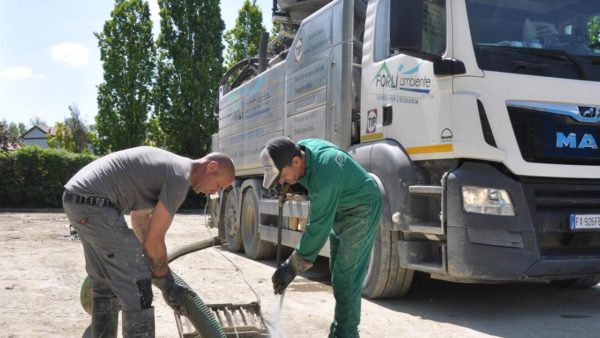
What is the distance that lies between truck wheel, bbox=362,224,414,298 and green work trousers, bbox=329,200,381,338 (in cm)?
156

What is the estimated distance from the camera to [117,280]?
132 inches

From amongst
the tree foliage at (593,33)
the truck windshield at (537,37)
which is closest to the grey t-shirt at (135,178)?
the truck windshield at (537,37)

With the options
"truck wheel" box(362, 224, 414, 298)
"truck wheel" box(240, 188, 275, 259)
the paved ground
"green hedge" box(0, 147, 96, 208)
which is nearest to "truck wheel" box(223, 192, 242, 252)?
"truck wheel" box(240, 188, 275, 259)

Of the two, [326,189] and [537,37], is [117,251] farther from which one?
[537,37]

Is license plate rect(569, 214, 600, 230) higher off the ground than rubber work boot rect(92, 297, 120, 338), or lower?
higher

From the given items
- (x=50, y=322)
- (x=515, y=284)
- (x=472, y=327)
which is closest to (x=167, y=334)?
(x=50, y=322)

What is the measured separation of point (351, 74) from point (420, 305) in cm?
236

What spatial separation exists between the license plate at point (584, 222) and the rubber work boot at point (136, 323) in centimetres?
334

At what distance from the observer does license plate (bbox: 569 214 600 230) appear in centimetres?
474

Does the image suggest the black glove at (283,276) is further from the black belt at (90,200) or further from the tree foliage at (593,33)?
the tree foliage at (593,33)

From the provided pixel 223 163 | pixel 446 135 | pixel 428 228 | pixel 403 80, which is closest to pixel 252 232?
pixel 403 80

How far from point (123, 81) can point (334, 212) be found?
77.8ft

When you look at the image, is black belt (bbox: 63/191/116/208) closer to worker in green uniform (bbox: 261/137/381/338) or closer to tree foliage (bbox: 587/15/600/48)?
worker in green uniform (bbox: 261/137/381/338)

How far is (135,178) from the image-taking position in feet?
11.2
